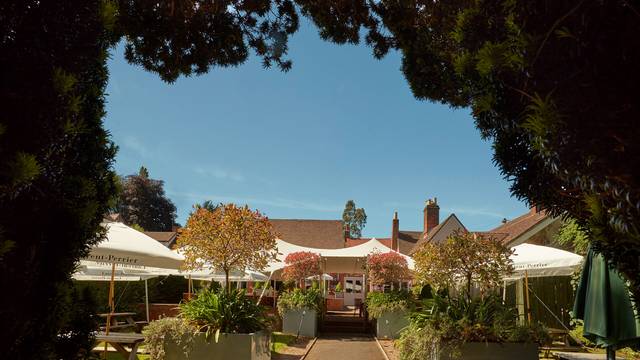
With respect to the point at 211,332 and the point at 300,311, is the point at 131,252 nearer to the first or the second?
the point at 211,332

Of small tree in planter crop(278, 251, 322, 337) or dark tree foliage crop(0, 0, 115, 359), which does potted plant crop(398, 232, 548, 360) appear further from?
small tree in planter crop(278, 251, 322, 337)

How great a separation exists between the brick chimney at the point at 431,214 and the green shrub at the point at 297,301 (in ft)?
59.4

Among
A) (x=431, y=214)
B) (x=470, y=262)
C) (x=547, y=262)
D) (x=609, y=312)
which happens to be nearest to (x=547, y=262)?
(x=547, y=262)

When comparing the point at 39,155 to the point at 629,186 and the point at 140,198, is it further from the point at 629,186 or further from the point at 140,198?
the point at 140,198

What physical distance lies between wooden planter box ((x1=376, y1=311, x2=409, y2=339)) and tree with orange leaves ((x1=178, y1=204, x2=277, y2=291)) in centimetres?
741

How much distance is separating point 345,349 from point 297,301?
3437 millimetres

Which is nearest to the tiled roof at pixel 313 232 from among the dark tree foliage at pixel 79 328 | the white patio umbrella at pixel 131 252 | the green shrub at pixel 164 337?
the white patio umbrella at pixel 131 252

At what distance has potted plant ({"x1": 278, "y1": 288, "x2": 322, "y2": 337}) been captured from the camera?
1588 centimetres

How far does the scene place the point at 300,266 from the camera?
17906 millimetres

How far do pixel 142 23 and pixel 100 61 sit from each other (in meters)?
3.95

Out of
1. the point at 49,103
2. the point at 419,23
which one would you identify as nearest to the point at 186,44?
the point at 419,23

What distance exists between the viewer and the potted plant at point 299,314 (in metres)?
15.9

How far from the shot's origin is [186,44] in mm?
7258

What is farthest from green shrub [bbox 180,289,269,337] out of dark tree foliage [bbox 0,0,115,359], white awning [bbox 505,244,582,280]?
white awning [bbox 505,244,582,280]
